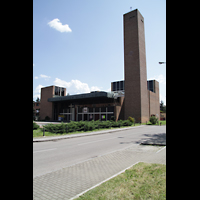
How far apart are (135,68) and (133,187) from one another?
39536 mm

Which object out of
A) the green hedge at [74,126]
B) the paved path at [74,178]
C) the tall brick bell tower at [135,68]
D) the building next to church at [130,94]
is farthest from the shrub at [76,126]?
the paved path at [74,178]

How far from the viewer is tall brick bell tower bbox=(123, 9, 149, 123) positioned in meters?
40.7

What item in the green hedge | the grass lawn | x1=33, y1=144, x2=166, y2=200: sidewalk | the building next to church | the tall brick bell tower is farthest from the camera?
the building next to church

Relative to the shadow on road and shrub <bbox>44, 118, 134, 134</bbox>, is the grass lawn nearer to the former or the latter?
the shadow on road

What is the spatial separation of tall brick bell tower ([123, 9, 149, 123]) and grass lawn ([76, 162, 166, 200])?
35334 mm

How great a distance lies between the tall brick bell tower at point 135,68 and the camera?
40.7 meters

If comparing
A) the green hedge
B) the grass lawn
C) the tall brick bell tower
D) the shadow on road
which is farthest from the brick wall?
the grass lawn

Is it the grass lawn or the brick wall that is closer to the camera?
the grass lawn

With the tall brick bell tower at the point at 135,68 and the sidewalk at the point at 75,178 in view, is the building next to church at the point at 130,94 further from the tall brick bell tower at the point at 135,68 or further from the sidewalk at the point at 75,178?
the sidewalk at the point at 75,178
